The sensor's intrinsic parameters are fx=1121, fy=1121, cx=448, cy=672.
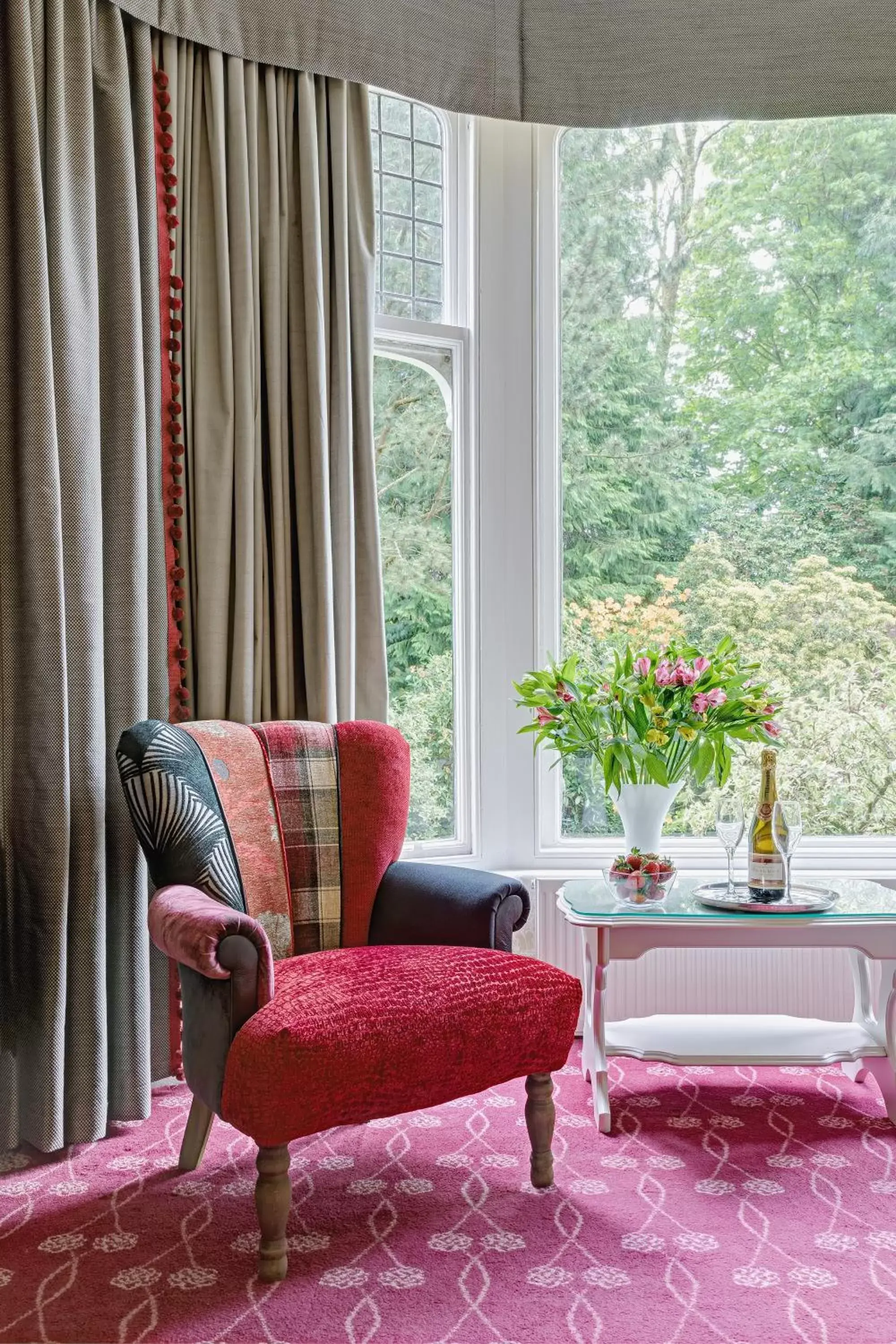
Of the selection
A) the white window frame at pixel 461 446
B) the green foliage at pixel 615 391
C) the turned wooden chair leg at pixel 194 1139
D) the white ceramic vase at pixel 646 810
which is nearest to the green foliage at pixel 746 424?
the green foliage at pixel 615 391

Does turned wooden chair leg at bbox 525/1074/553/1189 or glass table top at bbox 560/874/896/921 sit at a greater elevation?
glass table top at bbox 560/874/896/921

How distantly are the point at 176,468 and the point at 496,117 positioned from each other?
142 cm

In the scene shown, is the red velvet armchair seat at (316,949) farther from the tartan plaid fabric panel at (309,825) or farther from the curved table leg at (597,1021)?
the curved table leg at (597,1021)

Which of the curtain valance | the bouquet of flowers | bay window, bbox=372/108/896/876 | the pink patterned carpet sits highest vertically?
the curtain valance

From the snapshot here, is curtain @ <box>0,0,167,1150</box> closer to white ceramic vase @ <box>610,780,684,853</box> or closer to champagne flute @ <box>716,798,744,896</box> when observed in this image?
white ceramic vase @ <box>610,780,684,853</box>

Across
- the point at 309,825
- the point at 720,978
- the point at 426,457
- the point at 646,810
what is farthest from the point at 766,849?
the point at 426,457

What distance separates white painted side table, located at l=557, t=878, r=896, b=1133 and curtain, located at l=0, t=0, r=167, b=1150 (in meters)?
1.04

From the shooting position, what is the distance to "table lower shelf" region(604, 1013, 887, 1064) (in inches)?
103

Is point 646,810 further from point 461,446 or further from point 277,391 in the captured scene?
point 277,391

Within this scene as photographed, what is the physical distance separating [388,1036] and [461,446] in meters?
1.94

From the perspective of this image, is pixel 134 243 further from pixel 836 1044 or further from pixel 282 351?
pixel 836 1044

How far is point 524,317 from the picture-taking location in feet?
11.0

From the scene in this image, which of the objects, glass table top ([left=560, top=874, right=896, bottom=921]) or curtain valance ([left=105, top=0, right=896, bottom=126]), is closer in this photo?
glass table top ([left=560, top=874, right=896, bottom=921])

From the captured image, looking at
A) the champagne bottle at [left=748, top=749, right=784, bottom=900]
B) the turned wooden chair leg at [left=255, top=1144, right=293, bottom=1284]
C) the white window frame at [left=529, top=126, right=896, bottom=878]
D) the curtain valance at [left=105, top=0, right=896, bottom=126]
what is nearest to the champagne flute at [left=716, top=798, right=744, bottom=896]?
the champagne bottle at [left=748, top=749, right=784, bottom=900]
